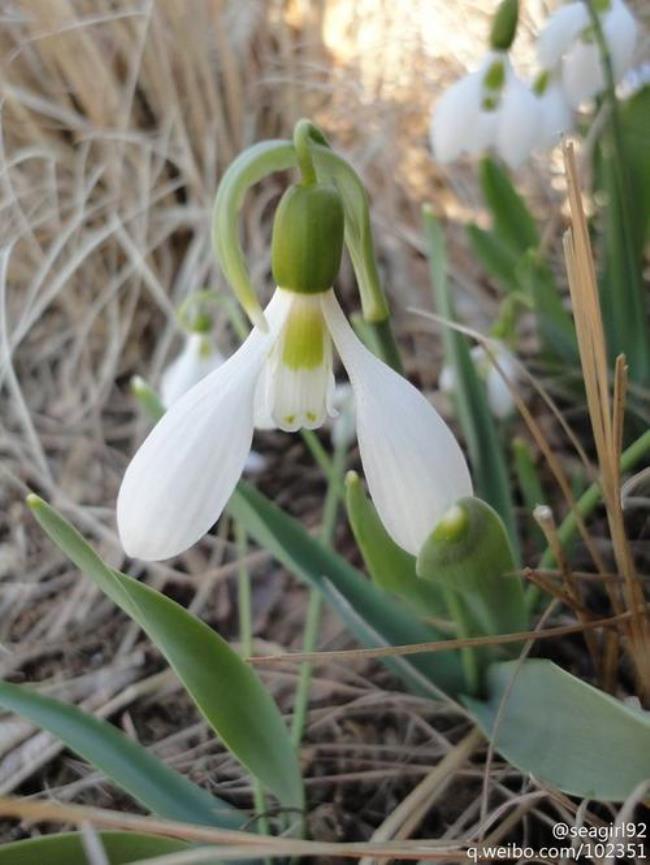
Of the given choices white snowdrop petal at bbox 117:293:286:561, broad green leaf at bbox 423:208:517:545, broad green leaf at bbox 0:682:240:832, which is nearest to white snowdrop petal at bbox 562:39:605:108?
broad green leaf at bbox 423:208:517:545

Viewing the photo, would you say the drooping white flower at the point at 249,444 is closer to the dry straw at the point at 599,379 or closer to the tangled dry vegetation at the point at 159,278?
the dry straw at the point at 599,379

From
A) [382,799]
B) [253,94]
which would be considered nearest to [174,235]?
[253,94]

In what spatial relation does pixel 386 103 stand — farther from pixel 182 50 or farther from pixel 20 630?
pixel 20 630

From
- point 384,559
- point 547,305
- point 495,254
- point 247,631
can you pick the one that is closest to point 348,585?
point 384,559

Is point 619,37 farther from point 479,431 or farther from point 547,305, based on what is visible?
point 479,431

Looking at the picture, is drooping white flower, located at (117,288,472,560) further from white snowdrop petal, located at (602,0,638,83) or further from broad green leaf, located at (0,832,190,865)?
white snowdrop petal, located at (602,0,638,83)

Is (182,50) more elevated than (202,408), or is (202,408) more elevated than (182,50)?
(182,50)
